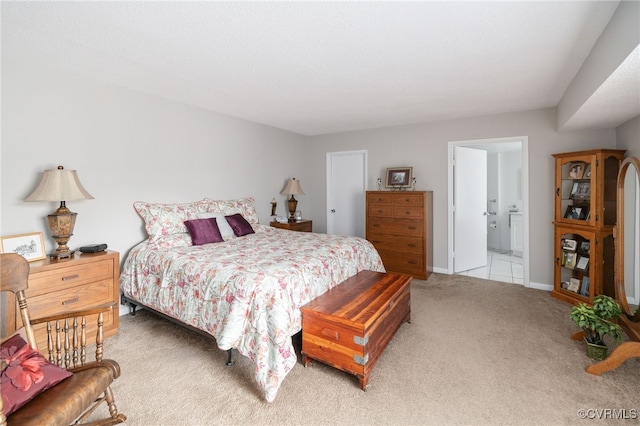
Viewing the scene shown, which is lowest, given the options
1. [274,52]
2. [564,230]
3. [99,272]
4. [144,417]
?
[144,417]

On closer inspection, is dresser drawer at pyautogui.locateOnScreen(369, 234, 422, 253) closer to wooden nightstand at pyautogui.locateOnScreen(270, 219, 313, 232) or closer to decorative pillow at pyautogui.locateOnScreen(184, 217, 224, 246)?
wooden nightstand at pyautogui.locateOnScreen(270, 219, 313, 232)

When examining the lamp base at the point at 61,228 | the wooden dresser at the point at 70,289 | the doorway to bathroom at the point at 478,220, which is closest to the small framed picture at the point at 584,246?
the doorway to bathroom at the point at 478,220

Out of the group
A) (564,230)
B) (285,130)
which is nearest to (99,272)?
(285,130)

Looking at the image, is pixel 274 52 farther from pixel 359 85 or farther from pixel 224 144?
pixel 224 144

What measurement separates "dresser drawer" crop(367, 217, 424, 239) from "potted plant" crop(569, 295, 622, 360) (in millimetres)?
2085

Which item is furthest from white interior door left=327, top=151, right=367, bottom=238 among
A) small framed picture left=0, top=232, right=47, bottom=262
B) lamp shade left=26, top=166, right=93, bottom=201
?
small framed picture left=0, top=232, right=47, bottom=262

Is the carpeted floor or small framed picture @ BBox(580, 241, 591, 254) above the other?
small framed picture @ BBox(580, 241, 591, 254)

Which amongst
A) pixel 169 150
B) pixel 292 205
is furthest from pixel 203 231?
pixel 292 205

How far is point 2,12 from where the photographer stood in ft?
5.95

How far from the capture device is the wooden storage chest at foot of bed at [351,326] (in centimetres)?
195

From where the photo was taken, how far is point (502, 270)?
189 inches

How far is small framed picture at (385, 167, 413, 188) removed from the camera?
4.67 m

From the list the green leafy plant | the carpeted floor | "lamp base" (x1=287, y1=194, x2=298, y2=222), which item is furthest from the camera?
"lamp base" (x1=287, y1=194, x2=298, y2=222)

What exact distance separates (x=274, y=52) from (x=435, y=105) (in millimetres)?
2254
